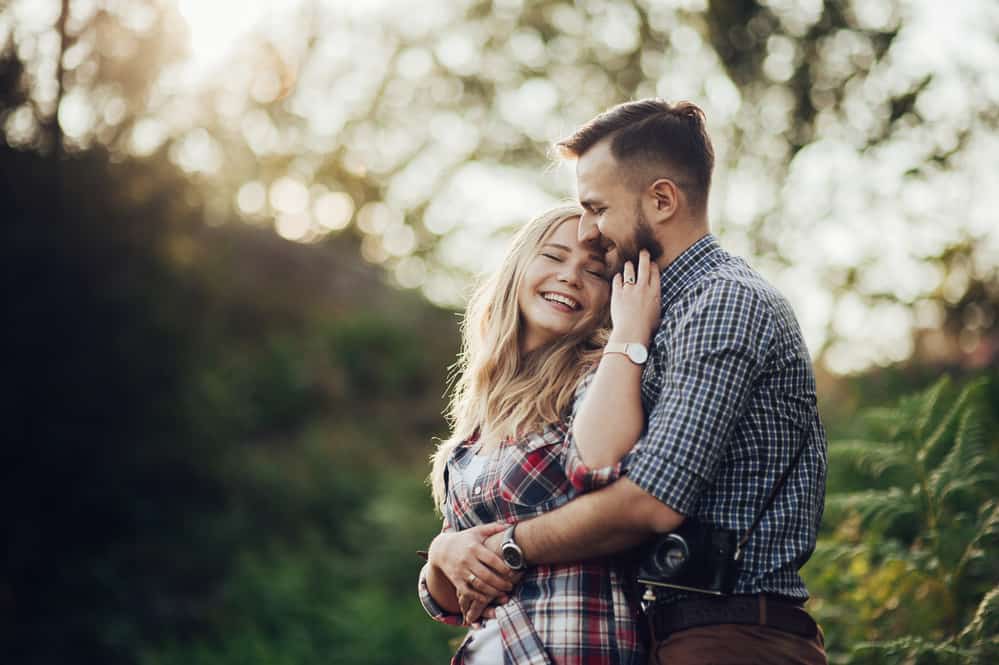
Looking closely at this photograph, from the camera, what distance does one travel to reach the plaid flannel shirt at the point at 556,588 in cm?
268

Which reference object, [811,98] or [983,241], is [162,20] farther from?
[983,241]

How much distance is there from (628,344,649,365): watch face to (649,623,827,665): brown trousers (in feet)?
2.44

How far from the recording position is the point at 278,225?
779 inches

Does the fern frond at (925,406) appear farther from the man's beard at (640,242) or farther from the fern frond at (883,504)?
the man's beard at (640,242)

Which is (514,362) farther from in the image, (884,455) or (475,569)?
(884,455)

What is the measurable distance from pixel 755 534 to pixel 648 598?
0.35 metres

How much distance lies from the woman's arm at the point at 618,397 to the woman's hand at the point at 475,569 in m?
0.47

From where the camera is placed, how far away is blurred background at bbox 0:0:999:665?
27.5ft

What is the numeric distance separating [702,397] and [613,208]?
80cm

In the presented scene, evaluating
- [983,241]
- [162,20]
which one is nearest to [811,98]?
[983,241]

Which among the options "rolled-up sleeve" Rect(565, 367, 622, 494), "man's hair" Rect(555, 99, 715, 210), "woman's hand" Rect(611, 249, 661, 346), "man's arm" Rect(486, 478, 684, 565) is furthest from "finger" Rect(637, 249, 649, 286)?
"man's arm" Rect(486, 478, 684, 565)

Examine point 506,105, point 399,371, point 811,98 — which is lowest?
point 399,371

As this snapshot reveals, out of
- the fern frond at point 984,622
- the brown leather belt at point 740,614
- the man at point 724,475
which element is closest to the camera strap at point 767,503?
the man at point 724,475

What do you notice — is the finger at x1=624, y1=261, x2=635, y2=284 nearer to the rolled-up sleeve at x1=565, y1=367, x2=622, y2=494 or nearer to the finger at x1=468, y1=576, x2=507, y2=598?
the rolled-up sleeve at x1=565, y1=367, x2=622, y2=494
